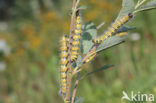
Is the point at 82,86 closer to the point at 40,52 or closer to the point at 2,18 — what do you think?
the point at 40,52

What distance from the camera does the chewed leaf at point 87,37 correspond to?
56cm

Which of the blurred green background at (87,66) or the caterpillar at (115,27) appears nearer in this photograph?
the caterpillar at (115,27)

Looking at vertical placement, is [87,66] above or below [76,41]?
below

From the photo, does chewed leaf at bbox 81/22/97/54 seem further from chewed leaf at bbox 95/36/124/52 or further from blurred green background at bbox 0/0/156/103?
blurred green background at bbox 0/0/156/103

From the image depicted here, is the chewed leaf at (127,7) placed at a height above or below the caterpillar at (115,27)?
above

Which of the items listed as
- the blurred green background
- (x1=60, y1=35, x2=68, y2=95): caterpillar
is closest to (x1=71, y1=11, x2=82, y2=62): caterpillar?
(x1=60, y1=35, x2=68, y2=95): caterpillar

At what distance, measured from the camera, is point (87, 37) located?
576 mm

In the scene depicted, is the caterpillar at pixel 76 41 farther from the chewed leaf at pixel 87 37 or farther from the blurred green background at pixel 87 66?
the blurred green background at pixel 87 66

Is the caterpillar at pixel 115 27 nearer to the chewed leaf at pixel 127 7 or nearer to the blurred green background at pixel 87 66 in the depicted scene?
the chewed leaf at pixel 127 7

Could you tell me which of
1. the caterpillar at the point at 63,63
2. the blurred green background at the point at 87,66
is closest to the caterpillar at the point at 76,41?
the caterpillar at the point at 63,63

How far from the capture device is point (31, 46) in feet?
9.86

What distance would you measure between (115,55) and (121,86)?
67 centimetres

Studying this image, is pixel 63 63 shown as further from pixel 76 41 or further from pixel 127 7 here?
pixel 127 7

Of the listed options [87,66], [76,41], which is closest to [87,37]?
[76,41]
